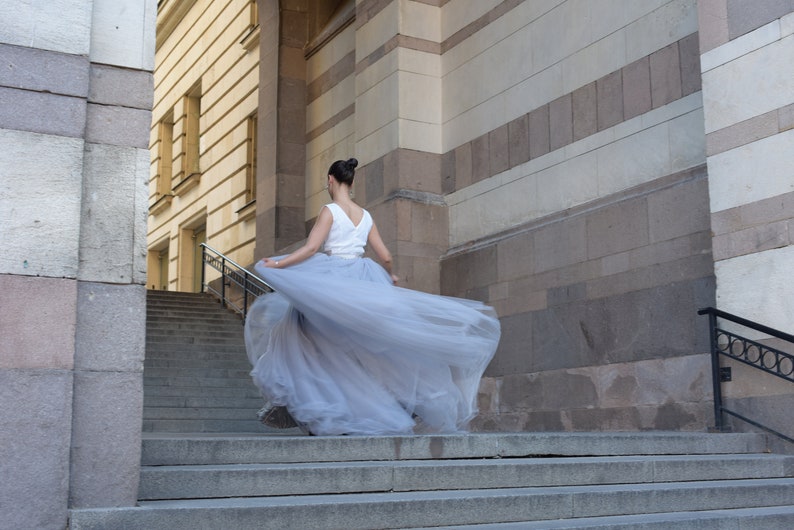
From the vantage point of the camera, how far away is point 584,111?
10.9m

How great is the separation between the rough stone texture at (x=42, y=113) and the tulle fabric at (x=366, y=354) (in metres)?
1.89

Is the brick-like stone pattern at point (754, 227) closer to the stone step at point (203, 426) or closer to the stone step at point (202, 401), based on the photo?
the stone step at point (203, 426)

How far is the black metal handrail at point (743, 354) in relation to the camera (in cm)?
756

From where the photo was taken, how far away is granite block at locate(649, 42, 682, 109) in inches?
386

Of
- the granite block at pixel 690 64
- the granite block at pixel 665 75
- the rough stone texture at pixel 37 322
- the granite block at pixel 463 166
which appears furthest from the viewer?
the granite block at pixel 463 166

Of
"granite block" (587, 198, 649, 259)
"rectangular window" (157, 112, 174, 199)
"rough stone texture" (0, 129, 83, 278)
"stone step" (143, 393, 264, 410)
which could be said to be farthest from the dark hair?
"rectangular window" (157, 112, 174, 199)

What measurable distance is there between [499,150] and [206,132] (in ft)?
36.3

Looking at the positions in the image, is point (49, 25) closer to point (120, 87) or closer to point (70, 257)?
point (120, 87)

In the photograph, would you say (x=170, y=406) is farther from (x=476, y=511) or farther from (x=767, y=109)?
(x=767, y=109)

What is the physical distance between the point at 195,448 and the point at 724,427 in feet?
15.4

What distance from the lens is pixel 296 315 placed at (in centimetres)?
682

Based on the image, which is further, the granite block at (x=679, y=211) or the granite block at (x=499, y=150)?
the granite block at (x=499, y=150)

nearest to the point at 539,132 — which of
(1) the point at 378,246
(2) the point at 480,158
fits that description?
(2) the point at 480,158

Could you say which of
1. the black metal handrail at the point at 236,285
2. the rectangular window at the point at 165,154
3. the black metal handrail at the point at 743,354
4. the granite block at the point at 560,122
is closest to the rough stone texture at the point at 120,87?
the black metal handrail at the point at 743,354
